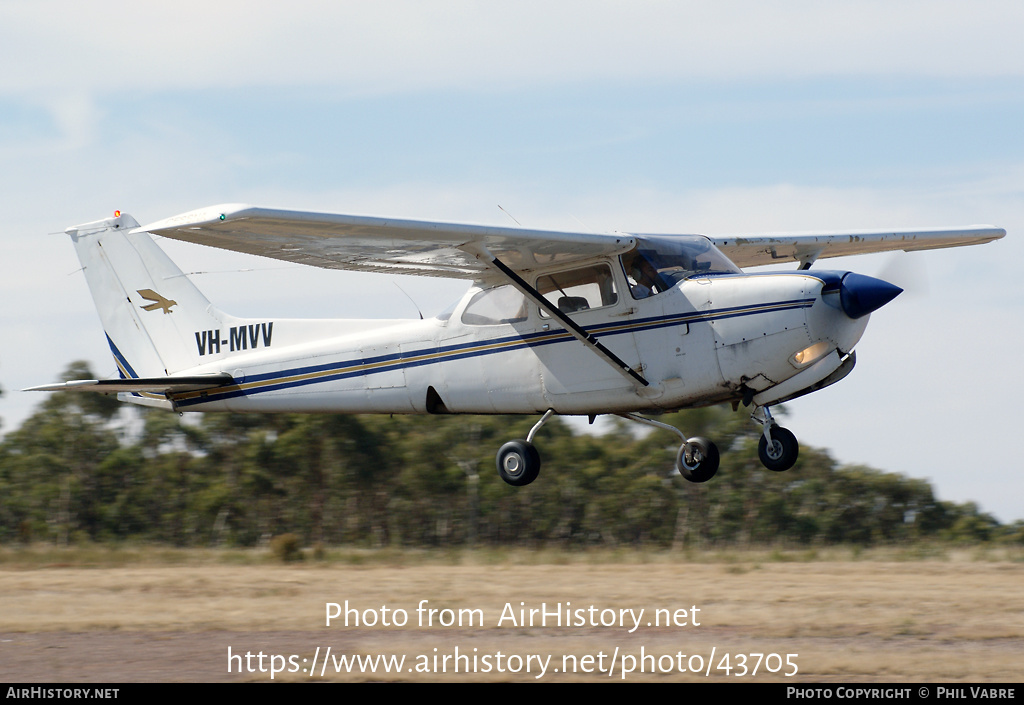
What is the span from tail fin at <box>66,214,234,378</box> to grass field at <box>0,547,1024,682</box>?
303cm

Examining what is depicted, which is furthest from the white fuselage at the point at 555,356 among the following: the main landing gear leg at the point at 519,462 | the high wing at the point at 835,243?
the high wing at the point at 835,243

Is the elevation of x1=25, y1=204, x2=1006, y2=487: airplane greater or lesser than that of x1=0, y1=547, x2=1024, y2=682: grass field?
greater

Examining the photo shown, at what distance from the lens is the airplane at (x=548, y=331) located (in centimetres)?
1114

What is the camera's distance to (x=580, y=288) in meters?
12.3

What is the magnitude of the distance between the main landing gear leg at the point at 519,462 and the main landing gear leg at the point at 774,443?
253 centimetres

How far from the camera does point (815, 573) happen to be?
13930mm

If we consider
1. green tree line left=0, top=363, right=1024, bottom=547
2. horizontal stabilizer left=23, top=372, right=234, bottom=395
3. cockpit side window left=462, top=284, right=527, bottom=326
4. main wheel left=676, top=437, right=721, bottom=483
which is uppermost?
cockpit side window left=462, top=284, right=527, bottom=326

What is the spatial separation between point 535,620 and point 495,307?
387 centimetres

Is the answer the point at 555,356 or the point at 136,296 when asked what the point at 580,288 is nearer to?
the point at 555,356

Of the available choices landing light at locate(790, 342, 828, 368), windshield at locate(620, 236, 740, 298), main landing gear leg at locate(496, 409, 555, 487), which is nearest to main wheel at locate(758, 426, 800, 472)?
landing light at locate(790, 342, 828, 368)

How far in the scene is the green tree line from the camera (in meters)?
31.5

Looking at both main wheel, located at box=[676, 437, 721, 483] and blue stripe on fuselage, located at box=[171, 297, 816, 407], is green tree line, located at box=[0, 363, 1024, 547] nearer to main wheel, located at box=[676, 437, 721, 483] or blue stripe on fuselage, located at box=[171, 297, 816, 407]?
blue stripe on fuselage, located at box=[171, 297, 816, 407]

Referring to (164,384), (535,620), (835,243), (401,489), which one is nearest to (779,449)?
(535,620)

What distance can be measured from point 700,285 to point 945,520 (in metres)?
24.7
